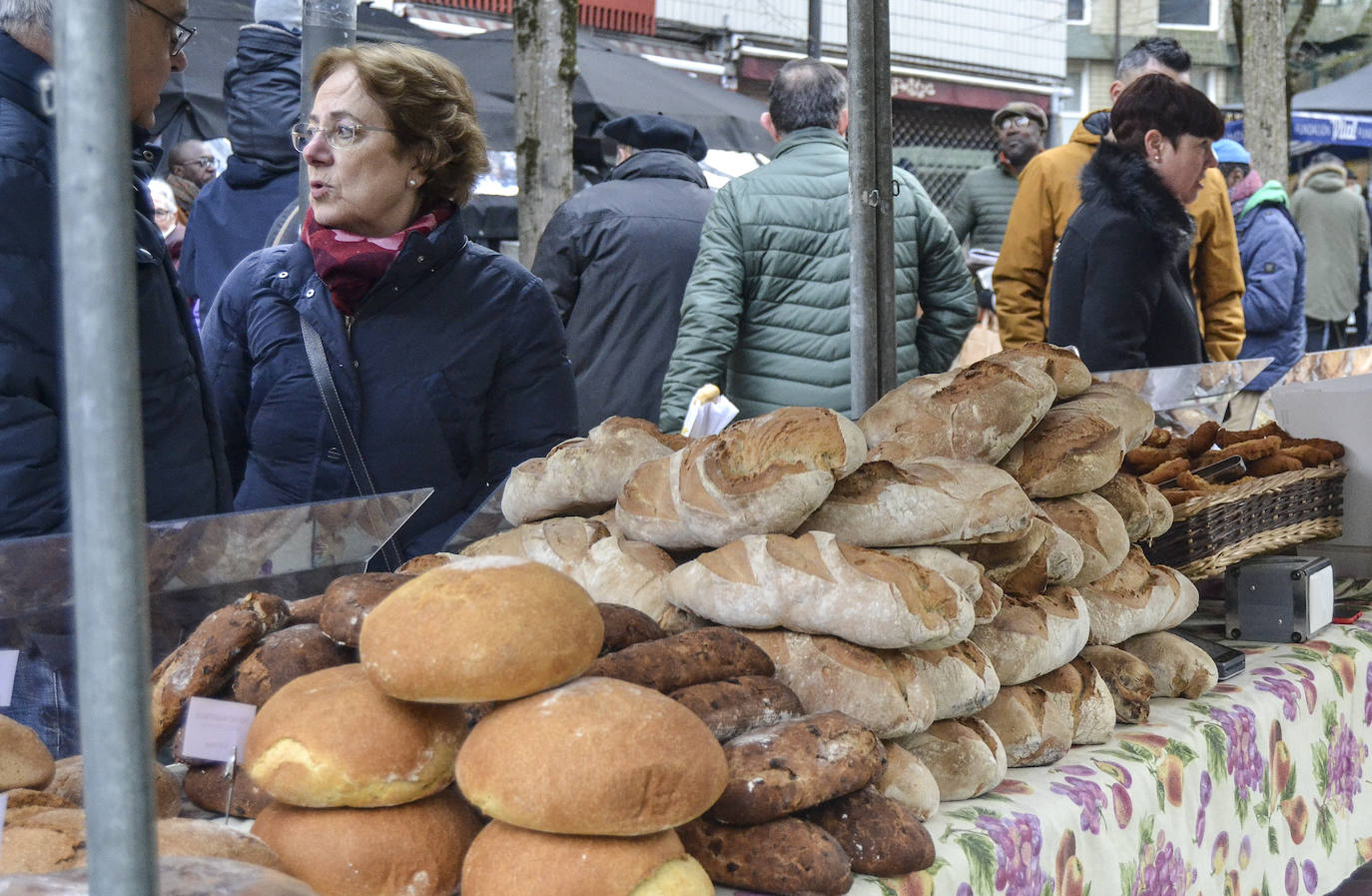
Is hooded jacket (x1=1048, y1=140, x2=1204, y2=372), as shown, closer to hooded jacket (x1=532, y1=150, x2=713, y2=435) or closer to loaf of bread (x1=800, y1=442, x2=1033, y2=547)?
hooded jacket (x1=532, y1=150, x2=713, y2=435)

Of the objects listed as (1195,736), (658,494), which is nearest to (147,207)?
(658,494)

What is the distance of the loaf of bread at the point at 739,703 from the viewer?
136 cm

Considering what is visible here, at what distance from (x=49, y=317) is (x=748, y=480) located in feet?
3.66

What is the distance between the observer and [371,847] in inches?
46.9

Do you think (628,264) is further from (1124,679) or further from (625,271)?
(1124,679)

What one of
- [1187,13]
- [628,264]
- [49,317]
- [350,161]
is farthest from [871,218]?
[1187,13]

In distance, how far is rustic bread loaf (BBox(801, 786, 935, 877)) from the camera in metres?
1.37

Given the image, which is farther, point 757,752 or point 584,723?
point 757,752

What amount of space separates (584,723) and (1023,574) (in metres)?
0.90

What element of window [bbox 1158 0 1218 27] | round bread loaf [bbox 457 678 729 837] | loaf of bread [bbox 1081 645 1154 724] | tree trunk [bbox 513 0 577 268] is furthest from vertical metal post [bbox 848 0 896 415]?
window [bbox 1158 0 1218 27]

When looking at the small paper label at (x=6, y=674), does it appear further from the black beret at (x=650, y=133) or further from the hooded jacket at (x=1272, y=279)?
the hooded jacket at (x=1272, y=279)

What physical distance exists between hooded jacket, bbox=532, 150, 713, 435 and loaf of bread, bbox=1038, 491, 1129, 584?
7.92 feet

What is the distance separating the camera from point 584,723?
1.17 m

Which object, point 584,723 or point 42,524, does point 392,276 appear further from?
point 584,723
